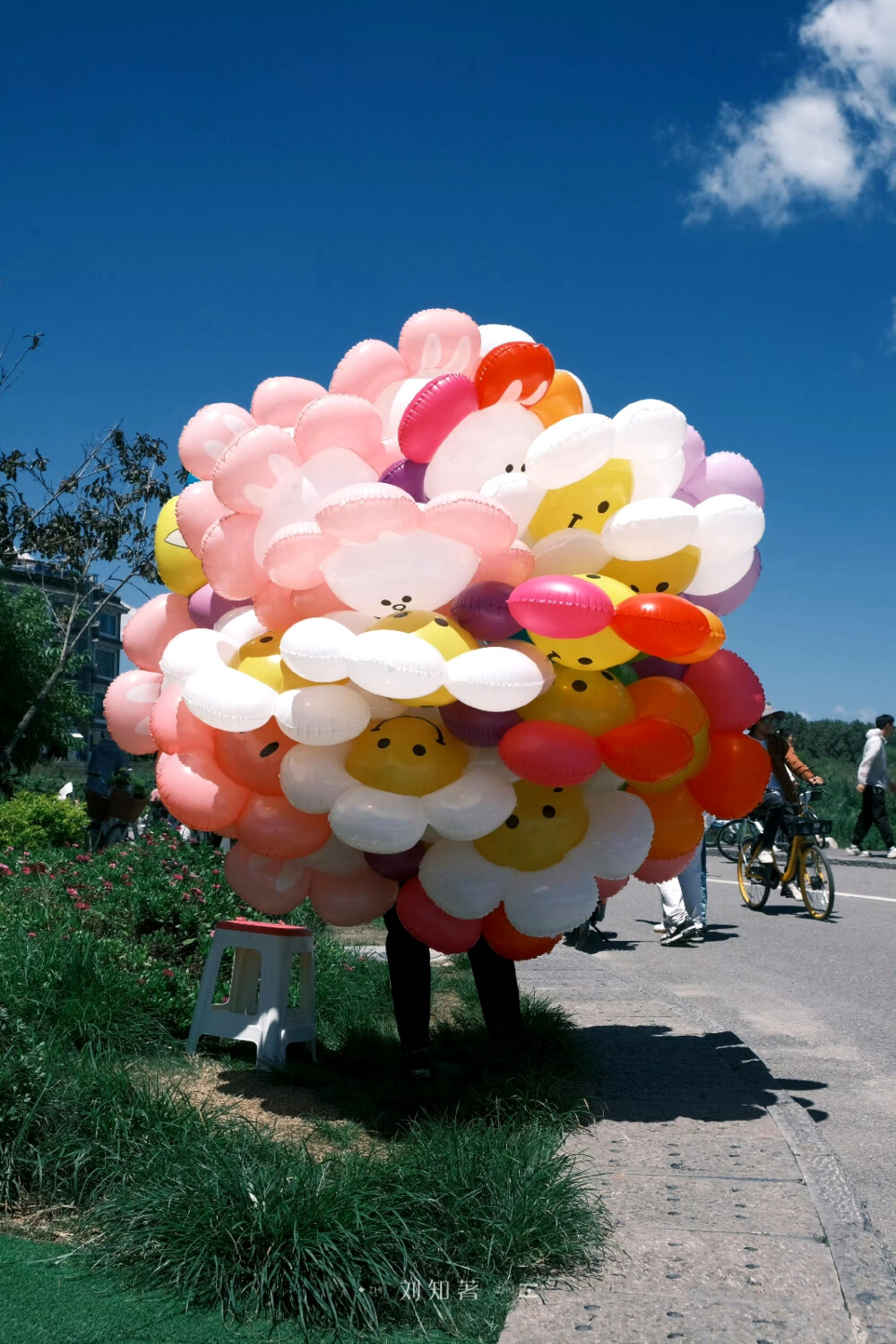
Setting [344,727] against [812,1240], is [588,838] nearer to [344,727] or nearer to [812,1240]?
[344,727]

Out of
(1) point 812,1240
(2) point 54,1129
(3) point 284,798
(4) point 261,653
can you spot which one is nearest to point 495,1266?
(1) point 812,1240

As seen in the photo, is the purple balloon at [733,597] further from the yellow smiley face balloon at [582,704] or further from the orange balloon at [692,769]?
the yellow smiley face balloon at [582,704]

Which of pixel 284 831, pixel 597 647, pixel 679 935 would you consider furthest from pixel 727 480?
pixel 679 935

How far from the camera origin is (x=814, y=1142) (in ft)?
14.4

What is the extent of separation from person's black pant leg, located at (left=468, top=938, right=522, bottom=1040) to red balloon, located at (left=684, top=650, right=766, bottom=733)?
154cm

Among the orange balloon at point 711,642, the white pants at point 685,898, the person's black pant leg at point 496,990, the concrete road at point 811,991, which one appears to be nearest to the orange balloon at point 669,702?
the orange balloon at point 711,642

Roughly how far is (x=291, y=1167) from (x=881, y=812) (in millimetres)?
15547

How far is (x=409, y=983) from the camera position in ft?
16.1

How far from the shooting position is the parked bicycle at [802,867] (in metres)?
11.7

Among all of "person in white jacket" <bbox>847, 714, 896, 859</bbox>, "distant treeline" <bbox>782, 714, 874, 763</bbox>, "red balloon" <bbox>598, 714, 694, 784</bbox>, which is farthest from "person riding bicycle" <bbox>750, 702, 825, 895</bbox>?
"distant treeline" <bbox>782, 714, 874, 763</bbox>

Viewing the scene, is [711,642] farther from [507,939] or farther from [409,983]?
[409,983]

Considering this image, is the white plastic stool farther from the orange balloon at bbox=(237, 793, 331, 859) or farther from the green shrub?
the green shrub

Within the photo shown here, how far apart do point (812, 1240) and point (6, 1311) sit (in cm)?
226

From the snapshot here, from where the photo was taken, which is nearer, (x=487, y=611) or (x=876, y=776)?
(x=487, y=611)
